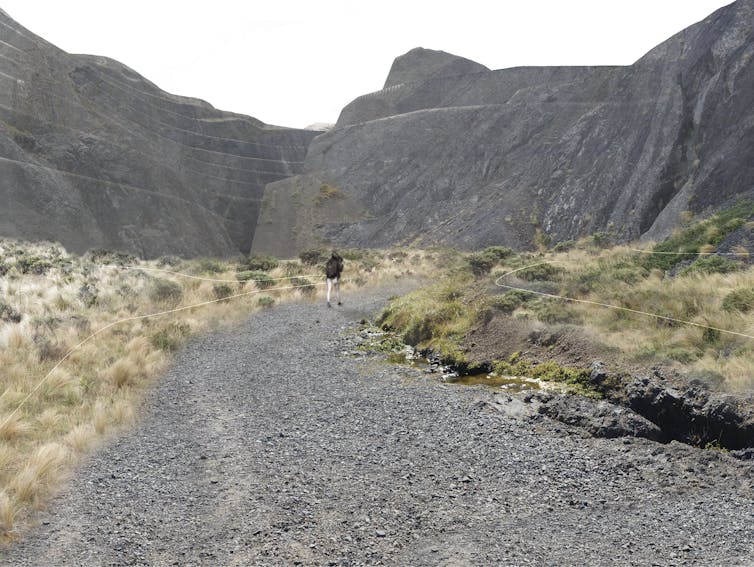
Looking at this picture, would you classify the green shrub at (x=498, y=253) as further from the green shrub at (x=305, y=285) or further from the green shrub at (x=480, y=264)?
the green shrub at (x=305, y=285)

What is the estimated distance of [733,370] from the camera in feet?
29.5

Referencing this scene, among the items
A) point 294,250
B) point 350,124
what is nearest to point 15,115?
point 294,250

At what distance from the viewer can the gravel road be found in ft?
18.0

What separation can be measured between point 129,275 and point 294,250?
139 ft

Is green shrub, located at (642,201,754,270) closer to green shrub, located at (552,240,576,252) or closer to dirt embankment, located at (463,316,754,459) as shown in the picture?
dirt embankment, located at (463,316,754,459)

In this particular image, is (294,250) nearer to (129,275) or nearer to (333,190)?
(333,190)

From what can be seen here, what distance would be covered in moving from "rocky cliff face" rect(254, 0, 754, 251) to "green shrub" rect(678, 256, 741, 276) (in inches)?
458

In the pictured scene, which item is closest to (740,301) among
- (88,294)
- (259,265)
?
(88,294)

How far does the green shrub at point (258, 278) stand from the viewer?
24672 millimetres

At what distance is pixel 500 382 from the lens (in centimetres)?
1163

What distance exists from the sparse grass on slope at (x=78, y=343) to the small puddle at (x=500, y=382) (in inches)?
265

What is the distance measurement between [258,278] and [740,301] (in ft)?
62.9

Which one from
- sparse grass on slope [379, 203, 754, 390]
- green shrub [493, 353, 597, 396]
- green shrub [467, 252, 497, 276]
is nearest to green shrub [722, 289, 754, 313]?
sparse grass on slope [379, 203, 754, 390]

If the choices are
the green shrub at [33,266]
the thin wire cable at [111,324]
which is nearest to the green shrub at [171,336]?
the thin wire cable at [111,324]
